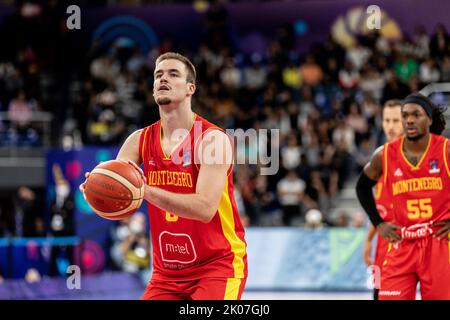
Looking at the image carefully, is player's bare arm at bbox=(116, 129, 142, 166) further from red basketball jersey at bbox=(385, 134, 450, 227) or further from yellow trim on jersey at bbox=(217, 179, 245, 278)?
red basketball jersey at bbox=(385, 134, 450, 227)

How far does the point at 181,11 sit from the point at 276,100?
17.7 ft

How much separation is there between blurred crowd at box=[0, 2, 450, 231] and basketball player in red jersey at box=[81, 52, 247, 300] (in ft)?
31.8

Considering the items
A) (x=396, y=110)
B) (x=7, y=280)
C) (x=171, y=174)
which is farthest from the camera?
(x=7, y=280)

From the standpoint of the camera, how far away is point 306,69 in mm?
19719

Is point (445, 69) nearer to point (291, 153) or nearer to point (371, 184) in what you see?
point (291, 153)

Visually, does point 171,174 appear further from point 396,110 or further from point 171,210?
point 396,110

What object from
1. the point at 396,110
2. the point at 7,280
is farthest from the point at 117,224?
the point at 396,110

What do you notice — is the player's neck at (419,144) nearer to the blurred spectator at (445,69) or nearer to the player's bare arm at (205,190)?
the player's bare arm at (205,190)

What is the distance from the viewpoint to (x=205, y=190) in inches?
215

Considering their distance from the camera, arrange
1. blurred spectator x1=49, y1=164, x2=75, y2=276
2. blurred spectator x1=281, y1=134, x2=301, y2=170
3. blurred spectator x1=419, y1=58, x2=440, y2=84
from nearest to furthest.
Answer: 1. blurred spectator x1=49, y1=164, x2=75, y2=276
2. blurred spectator x1=281, y1=134, x2=301, y2=170
3. blurred spectator x1=419, y1=58, x2=440, y2=84

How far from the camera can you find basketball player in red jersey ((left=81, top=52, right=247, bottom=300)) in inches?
219

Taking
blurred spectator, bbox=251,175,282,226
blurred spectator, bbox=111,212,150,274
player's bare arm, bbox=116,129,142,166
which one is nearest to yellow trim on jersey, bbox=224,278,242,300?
player's bare arm, bbox=116,129,142,166

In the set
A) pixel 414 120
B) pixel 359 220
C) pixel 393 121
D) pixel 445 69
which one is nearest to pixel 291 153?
pixel 359 220
